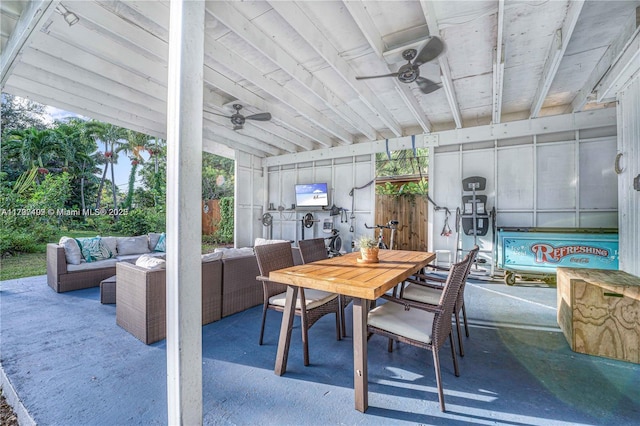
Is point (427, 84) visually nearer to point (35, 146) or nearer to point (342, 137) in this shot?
point (342, 137)

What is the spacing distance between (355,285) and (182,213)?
1.08m

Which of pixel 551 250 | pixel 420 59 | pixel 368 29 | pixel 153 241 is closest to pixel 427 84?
pixel 420 59

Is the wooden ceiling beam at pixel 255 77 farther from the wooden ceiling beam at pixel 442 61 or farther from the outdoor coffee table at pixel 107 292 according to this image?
the outdoor coffee table at pixel 107 292

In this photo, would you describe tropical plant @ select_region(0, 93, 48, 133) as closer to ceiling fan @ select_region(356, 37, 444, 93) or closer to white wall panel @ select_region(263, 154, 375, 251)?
white wall panel @ select_region(263, 154, 375, 251)

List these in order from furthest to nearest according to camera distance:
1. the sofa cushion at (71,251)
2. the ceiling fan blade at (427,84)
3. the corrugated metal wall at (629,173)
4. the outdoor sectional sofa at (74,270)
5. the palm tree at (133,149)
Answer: the palm tree at (133,149) < the sofa cushion at (71,251) < the outdoor sectional sofa at (74,270) < the ceiling fan blade at (427,84) < the corrugated metal wall at (629,173)

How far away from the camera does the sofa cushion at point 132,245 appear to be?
5.18m

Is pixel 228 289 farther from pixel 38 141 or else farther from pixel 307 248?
pixel 38 141

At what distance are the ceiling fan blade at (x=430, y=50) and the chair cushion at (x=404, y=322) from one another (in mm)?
2608

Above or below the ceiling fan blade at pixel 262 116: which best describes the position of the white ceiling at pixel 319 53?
above

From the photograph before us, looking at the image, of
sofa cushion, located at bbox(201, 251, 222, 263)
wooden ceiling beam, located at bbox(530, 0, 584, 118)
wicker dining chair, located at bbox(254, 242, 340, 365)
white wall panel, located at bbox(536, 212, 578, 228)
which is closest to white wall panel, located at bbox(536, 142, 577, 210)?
white wall panel, located at bbox(536, 212, 578, 228)

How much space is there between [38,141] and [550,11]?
30.6 feet

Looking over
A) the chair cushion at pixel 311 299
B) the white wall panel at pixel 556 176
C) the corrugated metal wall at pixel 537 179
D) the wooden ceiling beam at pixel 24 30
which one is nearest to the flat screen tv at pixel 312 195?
the corrugated metal wall at pixel 537 179

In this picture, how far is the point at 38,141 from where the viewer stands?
600 cm

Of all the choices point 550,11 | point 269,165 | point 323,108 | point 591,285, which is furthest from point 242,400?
point 269,165
